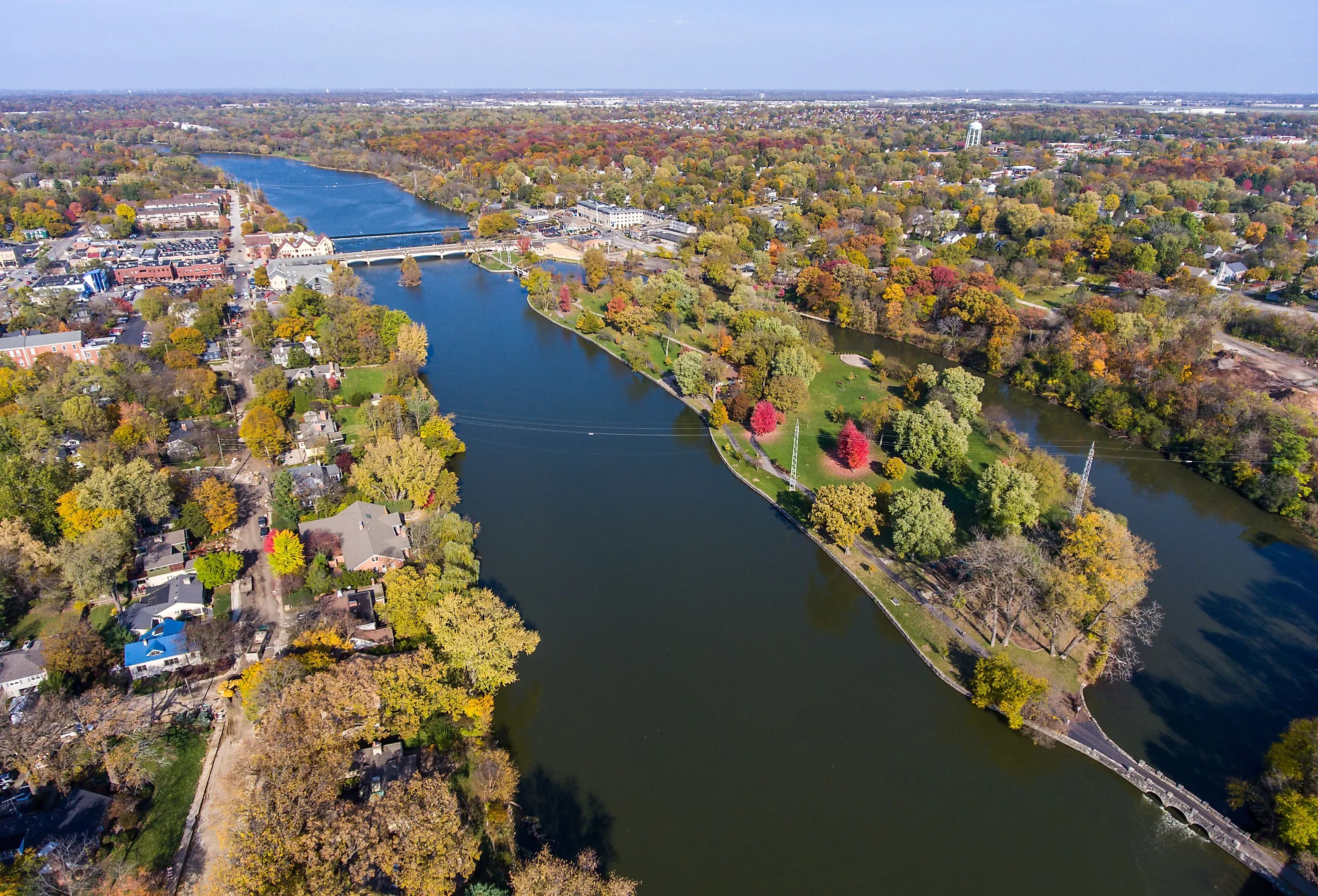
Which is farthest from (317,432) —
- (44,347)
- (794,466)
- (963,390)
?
(963,390)

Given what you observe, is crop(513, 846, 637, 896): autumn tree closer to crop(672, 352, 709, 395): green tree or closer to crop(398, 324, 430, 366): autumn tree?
crop(672, 352, 709, 395): green tree

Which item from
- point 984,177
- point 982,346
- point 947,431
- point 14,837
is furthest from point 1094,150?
point 14,837

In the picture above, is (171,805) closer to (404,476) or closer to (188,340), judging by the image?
(404,476)

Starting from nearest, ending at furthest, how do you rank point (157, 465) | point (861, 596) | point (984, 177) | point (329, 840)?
point (329, 840) < point (861, 596) < point (157, 465) < point (984, 177)

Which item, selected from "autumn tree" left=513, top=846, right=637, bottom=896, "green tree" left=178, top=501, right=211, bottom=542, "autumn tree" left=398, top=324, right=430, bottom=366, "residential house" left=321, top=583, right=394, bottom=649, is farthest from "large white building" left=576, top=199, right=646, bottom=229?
"autumn tree" left=513, top=846, right=637, bottom=896

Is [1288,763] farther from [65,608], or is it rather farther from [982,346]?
[65,608]
